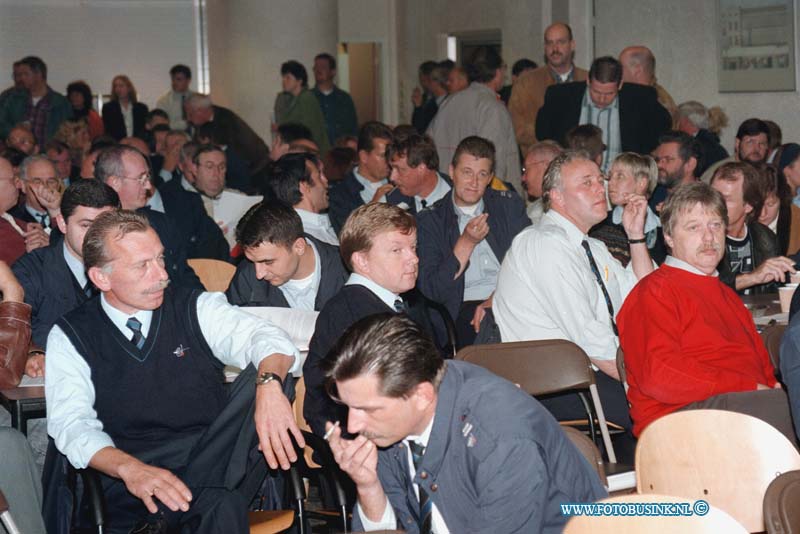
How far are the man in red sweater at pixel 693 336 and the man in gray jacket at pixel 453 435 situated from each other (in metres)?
1.25

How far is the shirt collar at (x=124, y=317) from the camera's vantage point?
313 centimetres

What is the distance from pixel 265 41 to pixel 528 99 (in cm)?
385

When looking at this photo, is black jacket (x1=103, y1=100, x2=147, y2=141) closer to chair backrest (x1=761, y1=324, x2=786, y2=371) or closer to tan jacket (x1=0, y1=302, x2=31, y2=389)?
tan jacket (x1=0, y1=302, x2=31, y2=389)

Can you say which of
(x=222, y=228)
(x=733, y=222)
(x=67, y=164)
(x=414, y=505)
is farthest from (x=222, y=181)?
(x=414, y=505)

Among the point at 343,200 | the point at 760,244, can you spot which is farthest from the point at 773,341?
the point at 343,200

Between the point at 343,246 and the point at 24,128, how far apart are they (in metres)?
6.35

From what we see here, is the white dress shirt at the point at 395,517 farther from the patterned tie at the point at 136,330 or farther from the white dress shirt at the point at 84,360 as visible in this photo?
the patterned tie at the point at 136,330

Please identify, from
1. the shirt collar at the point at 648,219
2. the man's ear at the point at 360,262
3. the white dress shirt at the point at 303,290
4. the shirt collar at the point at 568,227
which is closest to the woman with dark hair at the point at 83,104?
the shirt collar at the point at 648,219

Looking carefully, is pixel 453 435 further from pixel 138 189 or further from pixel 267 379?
pixel 138 189

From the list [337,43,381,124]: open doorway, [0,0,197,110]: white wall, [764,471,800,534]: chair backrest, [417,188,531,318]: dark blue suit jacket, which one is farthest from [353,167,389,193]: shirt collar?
[0,0,197,110]: white wall

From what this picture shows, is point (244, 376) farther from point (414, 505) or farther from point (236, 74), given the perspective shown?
point (236, 74)

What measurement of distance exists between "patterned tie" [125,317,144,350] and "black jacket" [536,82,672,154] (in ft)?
14.9

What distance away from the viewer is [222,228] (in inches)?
286

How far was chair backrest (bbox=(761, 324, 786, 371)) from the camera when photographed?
3863 millimetres
